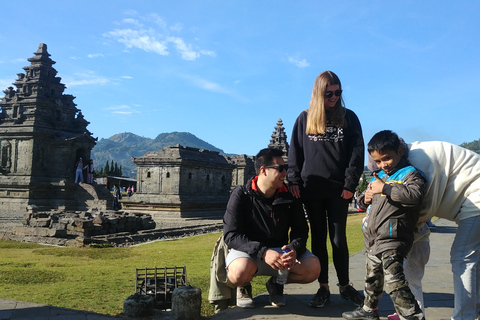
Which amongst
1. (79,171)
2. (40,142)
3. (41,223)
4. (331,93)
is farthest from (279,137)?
(331,93)

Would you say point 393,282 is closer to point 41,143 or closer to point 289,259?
point 289,259

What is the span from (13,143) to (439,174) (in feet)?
101

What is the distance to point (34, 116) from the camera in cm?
2869

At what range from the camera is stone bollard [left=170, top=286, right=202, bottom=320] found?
3545mm

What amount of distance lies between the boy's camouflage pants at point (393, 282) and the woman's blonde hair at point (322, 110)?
1402 mm

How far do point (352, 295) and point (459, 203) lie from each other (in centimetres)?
138

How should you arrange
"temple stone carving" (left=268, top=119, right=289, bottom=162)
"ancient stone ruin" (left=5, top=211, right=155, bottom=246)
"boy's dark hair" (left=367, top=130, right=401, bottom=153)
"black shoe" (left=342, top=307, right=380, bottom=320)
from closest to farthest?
"boy's dark hair" (left=367, top=130, right=401, bottom=153) < "black shoe" (left=342, top=307, right=380, bottom=320) < "ancient stone ruin" (left=5, top=211, right=155, bottom=246) < "temple stone carving" (left=268, top=119, right=289, bottom=162)

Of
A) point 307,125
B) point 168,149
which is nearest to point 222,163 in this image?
point 168,149

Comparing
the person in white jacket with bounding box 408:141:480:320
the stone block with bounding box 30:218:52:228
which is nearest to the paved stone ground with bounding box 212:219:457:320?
the person in white jacket with bounding box 408:141:480:320

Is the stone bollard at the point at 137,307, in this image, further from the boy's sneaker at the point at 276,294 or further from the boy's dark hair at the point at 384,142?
the boy's dark hair at the point at 384,142

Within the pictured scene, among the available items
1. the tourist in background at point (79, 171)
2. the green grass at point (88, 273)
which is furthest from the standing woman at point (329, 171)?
the tourist in background at point (79, 171)

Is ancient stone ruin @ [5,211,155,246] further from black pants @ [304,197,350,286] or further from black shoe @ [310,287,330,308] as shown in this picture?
black shoe @ [310,287,330,308]

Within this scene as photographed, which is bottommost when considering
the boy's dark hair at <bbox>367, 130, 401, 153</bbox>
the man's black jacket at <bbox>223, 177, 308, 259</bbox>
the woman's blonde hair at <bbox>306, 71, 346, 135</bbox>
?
the man's black jacket at <bbox>223, 177, 308, 259</bbox>

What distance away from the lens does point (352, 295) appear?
3932mm
